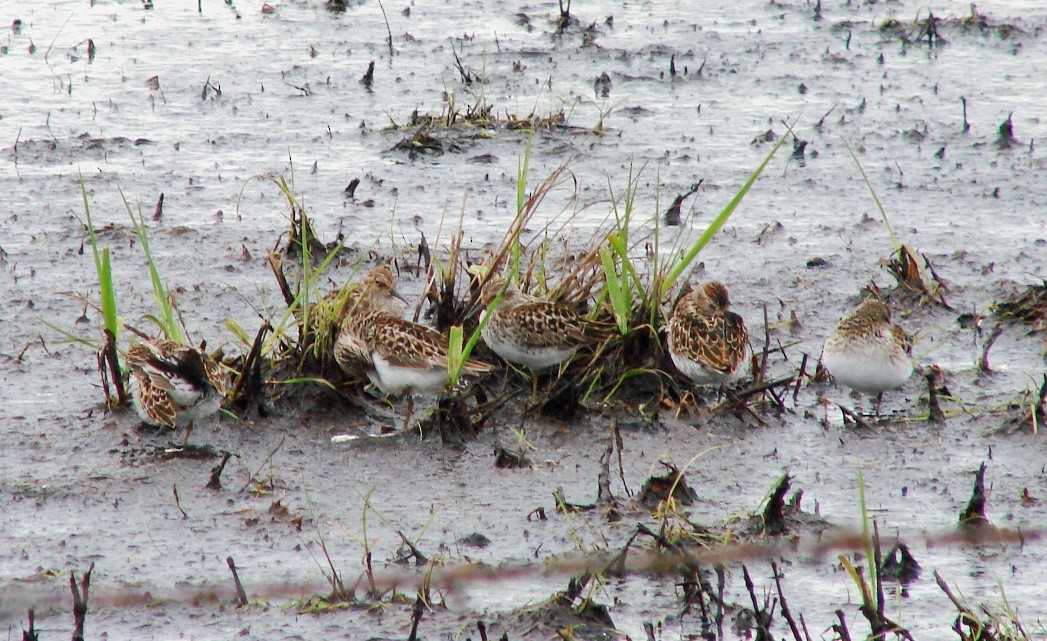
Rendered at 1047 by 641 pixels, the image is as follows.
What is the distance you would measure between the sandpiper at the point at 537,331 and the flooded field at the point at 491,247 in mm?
318

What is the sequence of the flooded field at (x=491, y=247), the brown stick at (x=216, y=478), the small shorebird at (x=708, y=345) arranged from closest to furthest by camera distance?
1. the flooded field at (x=491, y=247)
2. the brown stick at (x=216, y=478)
3. the small shorebird at (x=708, y=345)

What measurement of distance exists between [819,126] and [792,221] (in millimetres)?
2052

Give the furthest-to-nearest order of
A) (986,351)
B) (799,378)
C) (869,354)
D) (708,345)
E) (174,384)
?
1. (986,351)
2. (799,378)
3. (869,354)
4. (708,345)
5. (174,384)

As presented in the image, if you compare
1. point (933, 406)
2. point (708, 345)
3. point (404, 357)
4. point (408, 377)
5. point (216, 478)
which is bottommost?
point (216, 478)

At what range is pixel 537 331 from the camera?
7316 mm

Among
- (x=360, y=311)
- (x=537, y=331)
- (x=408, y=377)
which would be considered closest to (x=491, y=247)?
(x=360, y=311)

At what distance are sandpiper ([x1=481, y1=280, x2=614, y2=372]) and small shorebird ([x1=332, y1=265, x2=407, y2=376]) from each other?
2.03 ft

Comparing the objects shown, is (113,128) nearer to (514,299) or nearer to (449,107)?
(449,107)

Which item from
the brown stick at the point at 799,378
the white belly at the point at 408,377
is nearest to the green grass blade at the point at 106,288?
the white belly at the point at 408,377

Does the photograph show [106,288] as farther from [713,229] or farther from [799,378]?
[799,378]

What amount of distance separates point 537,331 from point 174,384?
1.80 metres

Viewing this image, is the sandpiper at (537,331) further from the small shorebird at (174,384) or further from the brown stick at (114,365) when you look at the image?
the brown stick at (114,365)

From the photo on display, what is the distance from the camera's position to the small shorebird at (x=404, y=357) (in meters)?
7.14

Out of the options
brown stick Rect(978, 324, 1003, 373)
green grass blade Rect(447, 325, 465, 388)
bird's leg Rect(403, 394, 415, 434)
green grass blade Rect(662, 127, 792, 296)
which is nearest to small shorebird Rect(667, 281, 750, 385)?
green grass blade Rect(662, 127, 792, 296)
